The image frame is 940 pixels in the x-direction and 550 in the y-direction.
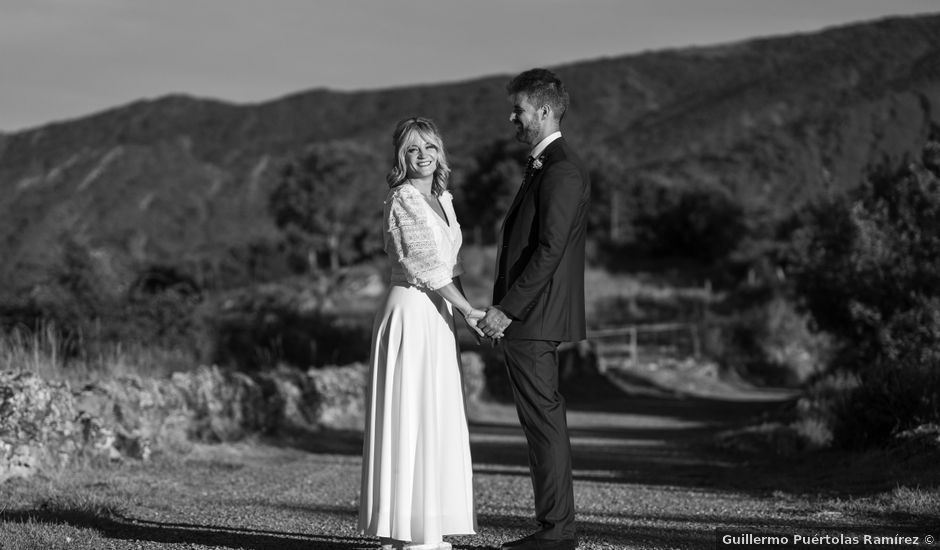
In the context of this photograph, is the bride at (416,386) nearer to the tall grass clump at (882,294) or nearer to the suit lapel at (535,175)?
the suit lapel at (535,175)

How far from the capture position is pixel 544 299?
16.9 ft

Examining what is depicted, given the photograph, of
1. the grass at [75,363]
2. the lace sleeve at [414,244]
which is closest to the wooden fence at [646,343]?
the grass at [75,363]

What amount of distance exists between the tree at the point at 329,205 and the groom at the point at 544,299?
45326 mm

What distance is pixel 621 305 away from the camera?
38.2 m

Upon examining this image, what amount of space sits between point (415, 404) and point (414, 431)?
0.13m

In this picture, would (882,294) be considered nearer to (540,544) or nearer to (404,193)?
(540,544)

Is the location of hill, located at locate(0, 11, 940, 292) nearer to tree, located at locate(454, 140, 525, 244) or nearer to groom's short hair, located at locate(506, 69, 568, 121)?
tree, located at locate(454, 140, 525, 244)

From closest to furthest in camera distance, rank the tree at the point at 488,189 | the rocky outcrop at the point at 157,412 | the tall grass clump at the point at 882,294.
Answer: the rocky outcrop at the point at 157,412 < the tall grass clump at the point at 882,294 < the tree at the point at 488,189

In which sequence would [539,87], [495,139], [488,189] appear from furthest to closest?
1. [495,139]
2. [488,189]
3. [539,87]

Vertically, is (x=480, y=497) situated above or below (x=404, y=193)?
below

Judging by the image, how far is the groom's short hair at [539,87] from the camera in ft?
17.2

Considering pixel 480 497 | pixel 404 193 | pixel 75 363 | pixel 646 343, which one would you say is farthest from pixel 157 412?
pixel 646 343

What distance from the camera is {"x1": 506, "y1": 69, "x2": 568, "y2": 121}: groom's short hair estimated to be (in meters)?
5.24

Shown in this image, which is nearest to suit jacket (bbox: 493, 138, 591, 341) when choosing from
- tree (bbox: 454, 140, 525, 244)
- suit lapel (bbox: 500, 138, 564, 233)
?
suit lapel (bbox: 500, 138, 564, 233)
